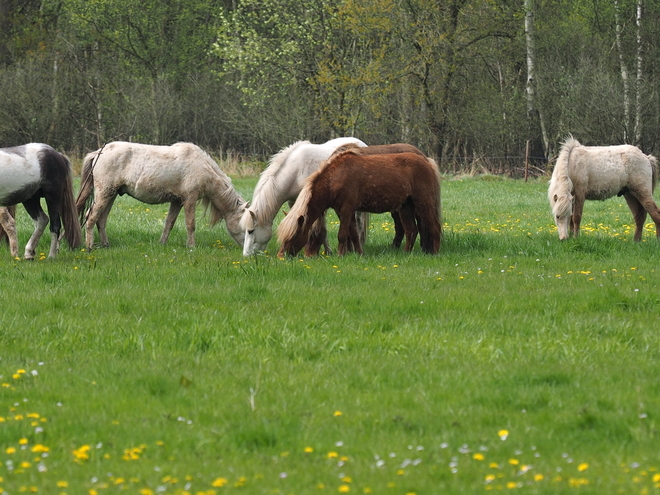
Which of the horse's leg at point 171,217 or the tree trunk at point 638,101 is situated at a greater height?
the tree trunk at point 638,101

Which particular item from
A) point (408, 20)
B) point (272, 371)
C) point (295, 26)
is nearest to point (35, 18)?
point (295, 26)

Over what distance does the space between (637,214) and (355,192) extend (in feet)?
17.7

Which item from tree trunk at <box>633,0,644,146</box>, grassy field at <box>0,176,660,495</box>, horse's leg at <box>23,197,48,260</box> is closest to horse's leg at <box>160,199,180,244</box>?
horse's leg at <box>23,197,48,260</box>

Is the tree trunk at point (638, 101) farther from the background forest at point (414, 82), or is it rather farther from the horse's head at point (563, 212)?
the horse's head at point (563, 212)

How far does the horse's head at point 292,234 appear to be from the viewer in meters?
11.8

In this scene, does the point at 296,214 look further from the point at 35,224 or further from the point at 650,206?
the point at 650,206

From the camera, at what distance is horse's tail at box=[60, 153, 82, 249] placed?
12.0 m

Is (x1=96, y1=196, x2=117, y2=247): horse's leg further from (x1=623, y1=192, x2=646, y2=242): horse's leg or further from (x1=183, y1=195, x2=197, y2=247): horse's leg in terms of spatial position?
(x1=623, y1=192, x2=646, y2=242): horse's leg

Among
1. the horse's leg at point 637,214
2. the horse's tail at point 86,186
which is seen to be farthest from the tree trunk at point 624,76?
the horse's tail at point 86,186

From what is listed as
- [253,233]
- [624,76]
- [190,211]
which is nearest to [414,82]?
[624,76]

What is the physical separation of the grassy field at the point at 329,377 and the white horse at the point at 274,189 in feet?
5.64

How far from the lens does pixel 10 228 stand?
12.5m

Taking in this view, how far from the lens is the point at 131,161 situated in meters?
13.8

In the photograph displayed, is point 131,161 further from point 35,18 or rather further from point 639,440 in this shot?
point 35,18
